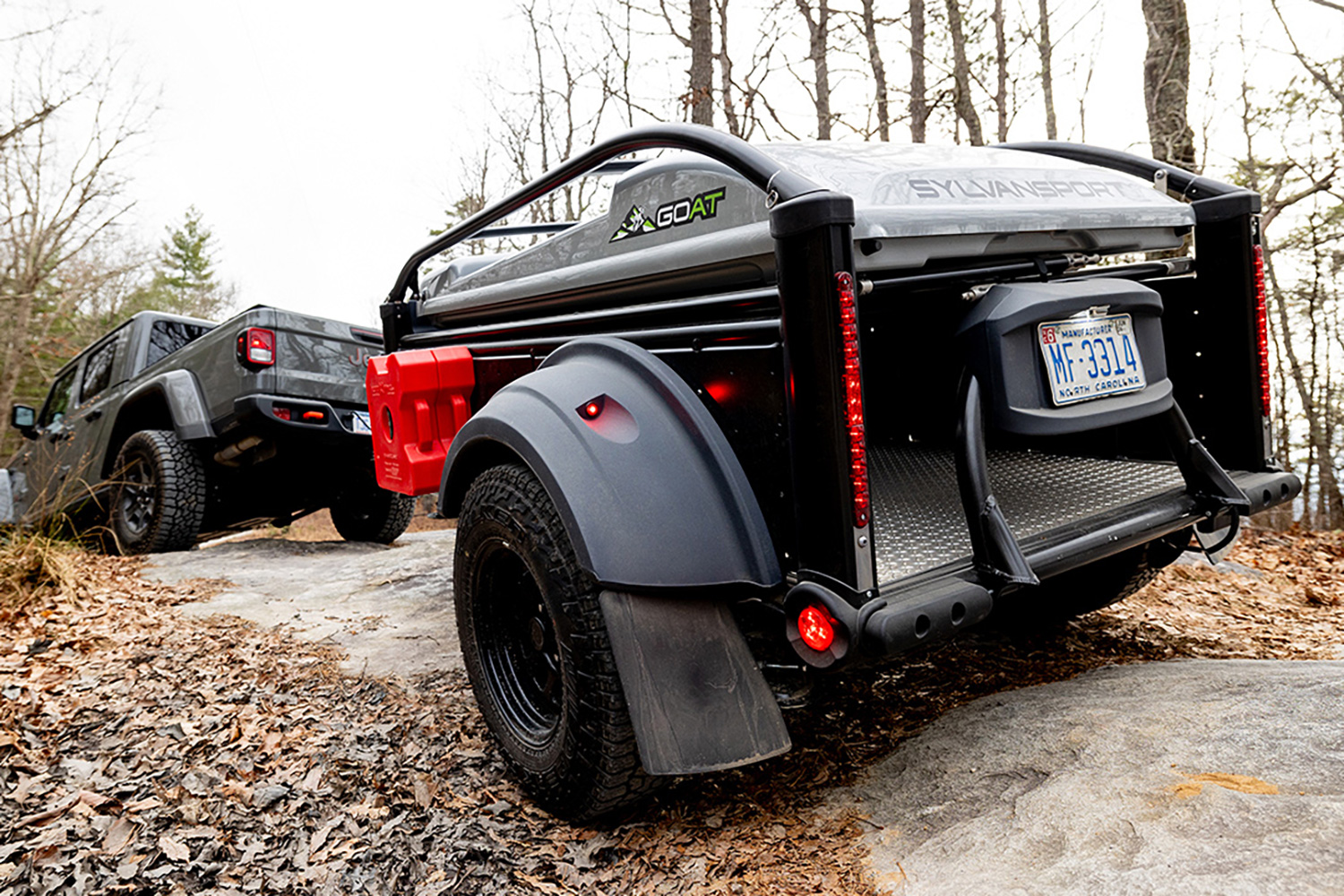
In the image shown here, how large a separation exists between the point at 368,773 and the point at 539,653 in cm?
65

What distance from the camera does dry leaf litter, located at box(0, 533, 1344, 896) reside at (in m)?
1.95

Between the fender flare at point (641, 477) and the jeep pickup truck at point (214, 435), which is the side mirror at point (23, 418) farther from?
the fender flare at point (641, 477)

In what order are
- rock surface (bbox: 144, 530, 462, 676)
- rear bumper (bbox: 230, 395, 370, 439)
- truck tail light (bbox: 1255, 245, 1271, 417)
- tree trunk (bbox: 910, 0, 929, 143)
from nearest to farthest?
1. truck tail light (bbox: 1255, 245, 1271, 417)
2. rock surface (bbox: 144, 530, 462, 676)
3. rear bumper (bbox: 230, 395, 370, 439)
4. tree trunk (bbox: 910, 0, 929, 143)

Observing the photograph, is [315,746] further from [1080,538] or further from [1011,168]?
[1011,168]

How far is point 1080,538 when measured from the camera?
6.83 feet

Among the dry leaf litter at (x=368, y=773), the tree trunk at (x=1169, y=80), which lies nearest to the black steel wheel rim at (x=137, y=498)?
the dry leaf litter at (x=368, y=773)

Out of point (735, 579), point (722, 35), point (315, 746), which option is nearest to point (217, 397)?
point (315, 746)

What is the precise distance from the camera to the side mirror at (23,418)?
673cm

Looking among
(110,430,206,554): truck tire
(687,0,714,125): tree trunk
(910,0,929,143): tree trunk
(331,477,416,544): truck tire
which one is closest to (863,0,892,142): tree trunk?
(910,0,929,143): tree trunk

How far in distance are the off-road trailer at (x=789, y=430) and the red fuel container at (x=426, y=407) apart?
0.51m

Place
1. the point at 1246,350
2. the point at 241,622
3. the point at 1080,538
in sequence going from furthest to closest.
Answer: the point at 241,622 < the point at 1246,350 < the point at 1080,538

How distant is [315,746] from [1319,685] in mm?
2910

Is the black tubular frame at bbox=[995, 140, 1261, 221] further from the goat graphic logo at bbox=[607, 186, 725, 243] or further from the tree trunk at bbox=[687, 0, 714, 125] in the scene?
the tree trunk at bbox=[687, 0, 714, 125]

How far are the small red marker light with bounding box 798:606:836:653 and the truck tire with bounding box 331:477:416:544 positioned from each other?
5.39 metres
